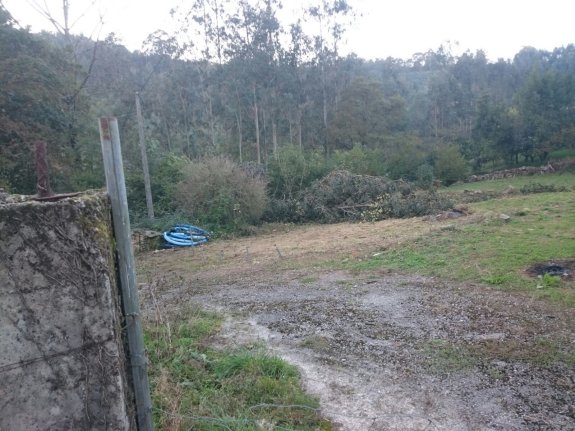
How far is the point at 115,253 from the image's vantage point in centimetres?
221

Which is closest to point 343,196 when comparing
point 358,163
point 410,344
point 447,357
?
point 358,163

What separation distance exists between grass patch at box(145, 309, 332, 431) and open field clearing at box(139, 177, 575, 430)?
18 millimetres

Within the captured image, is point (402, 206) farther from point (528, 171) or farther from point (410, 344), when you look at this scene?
point (528, 171)

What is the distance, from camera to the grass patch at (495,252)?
6750 mm

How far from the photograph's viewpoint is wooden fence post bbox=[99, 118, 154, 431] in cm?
206

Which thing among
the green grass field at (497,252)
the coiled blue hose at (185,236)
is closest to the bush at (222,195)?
the coiled blue hose at (185,236)

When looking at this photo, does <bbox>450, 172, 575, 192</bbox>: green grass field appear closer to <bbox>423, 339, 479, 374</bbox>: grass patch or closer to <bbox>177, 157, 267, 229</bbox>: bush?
<bbox>177, 157, 267, 229</bbox>: bush

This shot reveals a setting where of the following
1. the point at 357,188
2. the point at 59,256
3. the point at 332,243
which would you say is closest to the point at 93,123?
the point at 357,188

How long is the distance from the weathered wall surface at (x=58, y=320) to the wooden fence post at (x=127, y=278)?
85mm

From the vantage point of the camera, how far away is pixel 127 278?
2.17 metres

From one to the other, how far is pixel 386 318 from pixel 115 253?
4223 mm

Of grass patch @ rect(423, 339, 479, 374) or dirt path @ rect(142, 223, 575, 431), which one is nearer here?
dirt path @ rect(142, 223, 575, 431)

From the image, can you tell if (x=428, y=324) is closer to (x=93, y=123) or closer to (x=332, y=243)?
(x=332, y=243)

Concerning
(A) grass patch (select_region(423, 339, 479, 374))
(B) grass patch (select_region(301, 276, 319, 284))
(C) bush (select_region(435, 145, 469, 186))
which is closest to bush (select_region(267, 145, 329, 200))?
(C) bush (select_region(435, 145, 469, 186))
